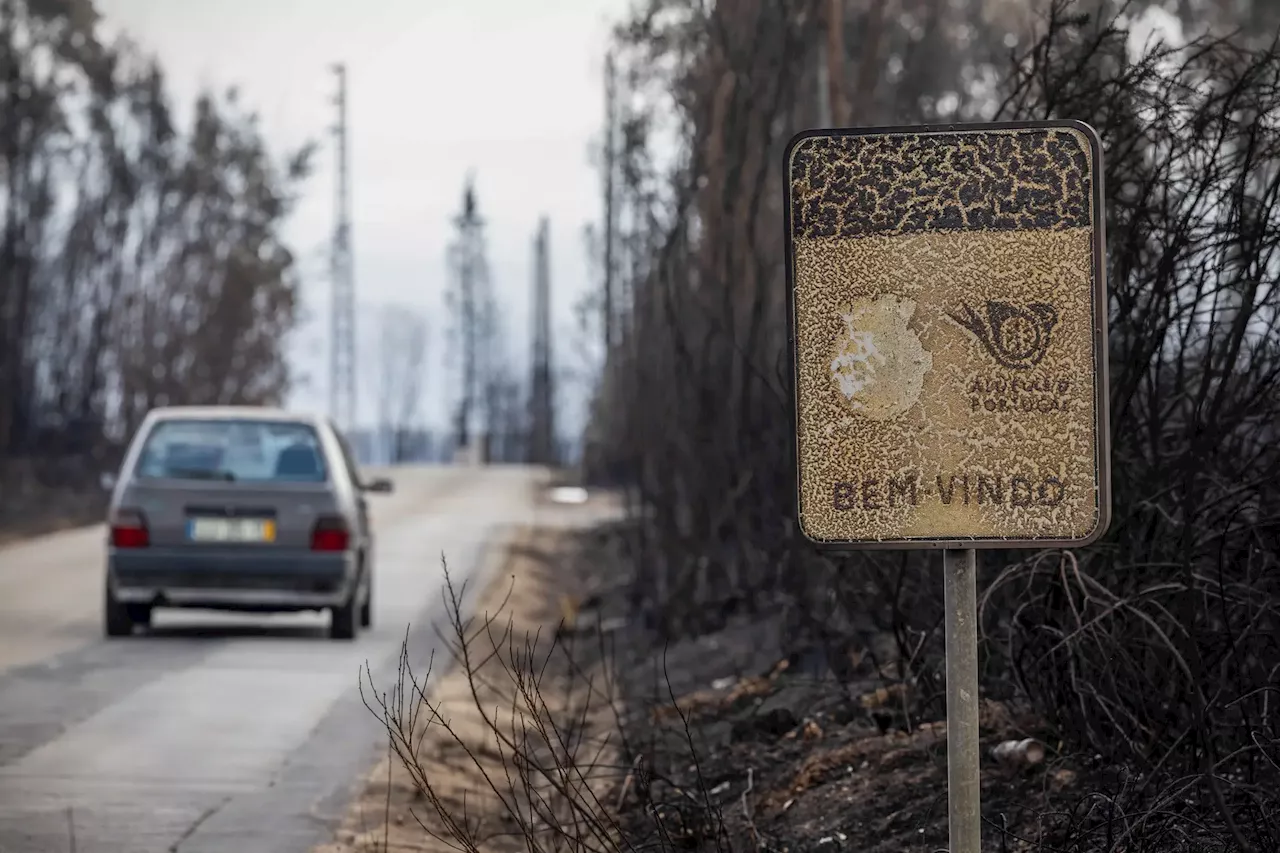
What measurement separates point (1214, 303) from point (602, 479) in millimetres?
52166

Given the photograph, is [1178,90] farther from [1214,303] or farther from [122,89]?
[122,89]

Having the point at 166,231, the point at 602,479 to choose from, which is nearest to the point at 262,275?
the point at 166,231

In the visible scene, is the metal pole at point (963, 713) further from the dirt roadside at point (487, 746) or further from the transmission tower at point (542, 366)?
the transmission tower at point (542, 366)

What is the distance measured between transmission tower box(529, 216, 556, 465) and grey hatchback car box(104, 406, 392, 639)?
2177 inches

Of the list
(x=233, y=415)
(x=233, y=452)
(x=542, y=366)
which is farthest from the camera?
(x=542, y=366)

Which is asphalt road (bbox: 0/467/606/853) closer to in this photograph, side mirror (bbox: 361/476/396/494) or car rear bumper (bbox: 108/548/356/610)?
car rear bumper (bbox: 108/548/356/610)

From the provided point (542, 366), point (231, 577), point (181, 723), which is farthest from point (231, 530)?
point (542, 366)

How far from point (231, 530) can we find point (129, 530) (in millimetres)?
686

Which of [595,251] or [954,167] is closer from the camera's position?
[954,167]

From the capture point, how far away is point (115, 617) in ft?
52.1

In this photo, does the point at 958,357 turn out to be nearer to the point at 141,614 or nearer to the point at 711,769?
the point at 711,769

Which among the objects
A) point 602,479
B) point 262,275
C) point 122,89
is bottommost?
point 602,479

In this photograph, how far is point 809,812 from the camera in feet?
24.6

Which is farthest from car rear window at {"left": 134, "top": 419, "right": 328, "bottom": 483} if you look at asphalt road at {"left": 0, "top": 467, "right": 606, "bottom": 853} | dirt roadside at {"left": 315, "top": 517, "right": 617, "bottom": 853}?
dirt roadside at {"left": 315, "top": 517, "right": 617, "bottom": 853}
